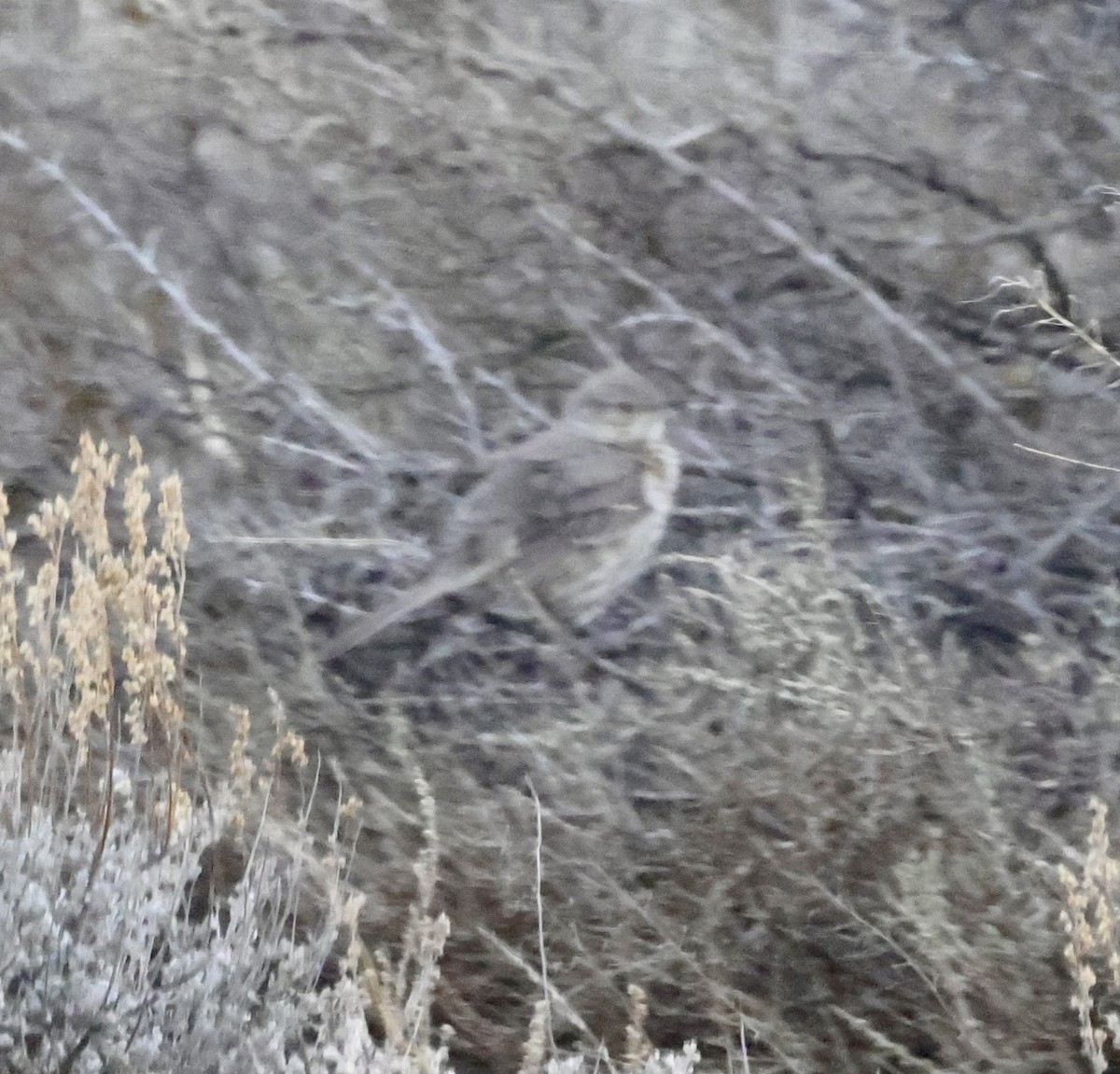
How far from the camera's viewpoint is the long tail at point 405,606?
2.28 metres

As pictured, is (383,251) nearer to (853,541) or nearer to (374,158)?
(374,158)

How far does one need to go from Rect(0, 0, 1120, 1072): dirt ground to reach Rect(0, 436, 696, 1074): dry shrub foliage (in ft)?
1.03

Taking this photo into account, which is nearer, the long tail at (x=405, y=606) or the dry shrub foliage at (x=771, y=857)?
the dry shrub foliage at (x=771, y=857)

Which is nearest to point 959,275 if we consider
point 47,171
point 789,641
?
point 789,641

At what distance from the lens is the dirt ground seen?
7.09 feet

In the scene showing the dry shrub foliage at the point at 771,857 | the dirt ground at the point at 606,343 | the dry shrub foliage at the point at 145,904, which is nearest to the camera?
the dry shrub foliage at the point at 145,904

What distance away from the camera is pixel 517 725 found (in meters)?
2.22

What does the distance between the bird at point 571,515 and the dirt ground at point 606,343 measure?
4cm

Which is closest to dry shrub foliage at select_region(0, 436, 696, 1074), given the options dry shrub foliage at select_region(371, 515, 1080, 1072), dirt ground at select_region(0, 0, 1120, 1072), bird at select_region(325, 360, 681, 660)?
dry shrub foliage at select_region(371, 515, 1080, 1072)

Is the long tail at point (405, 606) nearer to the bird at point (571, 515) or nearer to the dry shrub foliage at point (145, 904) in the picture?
the bird at point (571, 515)

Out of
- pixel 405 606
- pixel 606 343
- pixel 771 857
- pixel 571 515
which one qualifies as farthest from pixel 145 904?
pixel 606 343

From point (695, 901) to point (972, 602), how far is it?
709mm

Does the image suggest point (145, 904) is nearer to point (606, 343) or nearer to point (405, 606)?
point (405, 606)

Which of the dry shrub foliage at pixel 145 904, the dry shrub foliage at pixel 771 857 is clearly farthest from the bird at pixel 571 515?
the dry shrub foliage at pixel 145 904
